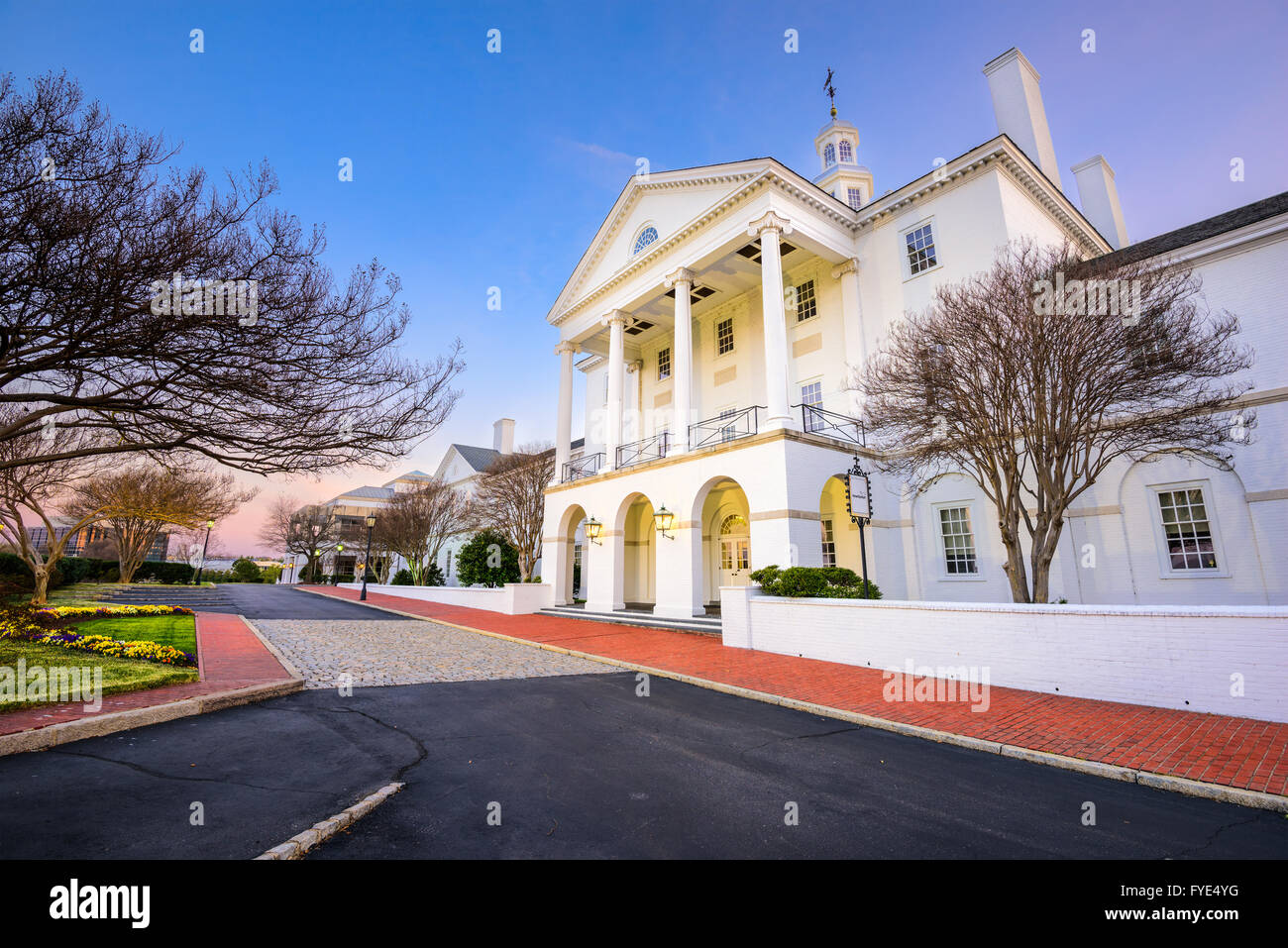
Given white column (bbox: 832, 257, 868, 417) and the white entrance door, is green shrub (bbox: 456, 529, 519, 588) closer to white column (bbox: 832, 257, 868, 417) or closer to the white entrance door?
the white entrance door

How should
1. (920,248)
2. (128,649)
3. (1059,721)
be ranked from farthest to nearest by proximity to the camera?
(920,248)
(128,649)
(1059,721)

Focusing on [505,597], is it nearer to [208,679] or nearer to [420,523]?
[208,679]

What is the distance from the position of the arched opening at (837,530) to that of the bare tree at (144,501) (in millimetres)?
21345

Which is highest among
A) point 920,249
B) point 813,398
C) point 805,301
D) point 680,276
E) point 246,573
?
point 920,249

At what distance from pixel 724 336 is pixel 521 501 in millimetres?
13767

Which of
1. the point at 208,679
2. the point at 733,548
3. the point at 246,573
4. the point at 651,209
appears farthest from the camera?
the point at 246,573

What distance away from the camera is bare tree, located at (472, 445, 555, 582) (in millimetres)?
28750

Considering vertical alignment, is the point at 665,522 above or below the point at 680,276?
below

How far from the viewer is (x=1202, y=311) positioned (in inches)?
504

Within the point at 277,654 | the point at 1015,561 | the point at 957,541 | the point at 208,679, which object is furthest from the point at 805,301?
the point at 208,679

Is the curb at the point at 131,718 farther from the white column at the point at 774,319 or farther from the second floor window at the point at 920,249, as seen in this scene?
the second floor window at the point at 920,249

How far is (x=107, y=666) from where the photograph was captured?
7734 millimetres

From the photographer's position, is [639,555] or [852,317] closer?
[852,317]
